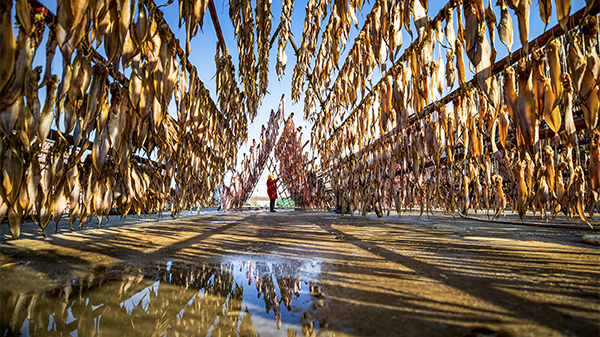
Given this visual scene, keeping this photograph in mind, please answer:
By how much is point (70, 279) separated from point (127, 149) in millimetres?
634

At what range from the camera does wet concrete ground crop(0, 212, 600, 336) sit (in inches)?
32.5

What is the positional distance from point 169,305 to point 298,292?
19.2 inches

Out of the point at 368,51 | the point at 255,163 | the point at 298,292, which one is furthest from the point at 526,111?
the point at 255,163

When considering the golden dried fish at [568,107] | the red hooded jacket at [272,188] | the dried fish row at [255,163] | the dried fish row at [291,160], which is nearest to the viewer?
the golden dried fish at [568,107]

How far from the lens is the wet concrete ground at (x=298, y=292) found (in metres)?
0.83

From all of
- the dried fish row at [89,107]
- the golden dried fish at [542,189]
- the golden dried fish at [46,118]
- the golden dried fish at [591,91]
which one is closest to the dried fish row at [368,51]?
the golden dried fish at [591,91]

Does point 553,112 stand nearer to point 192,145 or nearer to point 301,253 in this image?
point 301,253

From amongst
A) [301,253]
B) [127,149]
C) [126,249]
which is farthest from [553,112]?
[126,249]

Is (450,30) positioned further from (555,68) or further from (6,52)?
(6,52)

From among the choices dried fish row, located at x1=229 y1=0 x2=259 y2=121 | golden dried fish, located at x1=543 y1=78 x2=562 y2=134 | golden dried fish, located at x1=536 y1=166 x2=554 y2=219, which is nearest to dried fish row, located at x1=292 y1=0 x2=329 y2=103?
dried fish row, located at x1=229 y1=0 x2=259 y2=121

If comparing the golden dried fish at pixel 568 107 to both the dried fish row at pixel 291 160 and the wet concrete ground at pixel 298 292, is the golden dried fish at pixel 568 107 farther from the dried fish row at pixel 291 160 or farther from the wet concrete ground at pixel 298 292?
the dried fish row at pixel 291 160

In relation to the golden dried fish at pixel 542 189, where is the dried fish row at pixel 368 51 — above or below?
above

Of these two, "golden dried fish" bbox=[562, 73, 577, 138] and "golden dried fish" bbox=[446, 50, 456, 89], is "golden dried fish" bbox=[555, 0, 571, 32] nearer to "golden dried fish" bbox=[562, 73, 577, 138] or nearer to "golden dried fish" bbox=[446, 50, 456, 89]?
"golden dried fish" bbox=[562, 73, 577, 138]

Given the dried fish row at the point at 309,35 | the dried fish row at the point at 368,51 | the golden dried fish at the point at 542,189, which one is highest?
the dried fish row at the point at 309,35
